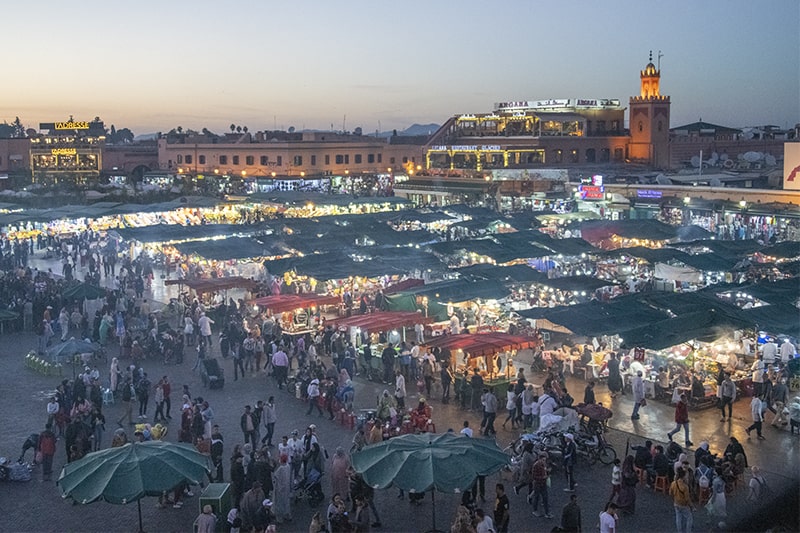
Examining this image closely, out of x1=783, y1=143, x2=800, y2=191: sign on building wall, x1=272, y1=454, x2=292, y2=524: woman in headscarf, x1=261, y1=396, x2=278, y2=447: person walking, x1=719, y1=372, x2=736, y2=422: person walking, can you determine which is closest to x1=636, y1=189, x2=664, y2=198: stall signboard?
x1=783, y1=143, x2=800, y2=191: sign on building wall

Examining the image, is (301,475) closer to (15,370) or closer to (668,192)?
(15,370)

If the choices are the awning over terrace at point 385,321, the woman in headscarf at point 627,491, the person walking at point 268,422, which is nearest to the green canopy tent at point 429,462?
the woman in headscarf at point 627,491

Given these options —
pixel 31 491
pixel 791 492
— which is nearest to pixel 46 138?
pixel 31 491

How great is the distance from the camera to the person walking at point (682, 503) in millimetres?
10141

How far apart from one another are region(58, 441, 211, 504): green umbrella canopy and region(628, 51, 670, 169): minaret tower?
2310 inches

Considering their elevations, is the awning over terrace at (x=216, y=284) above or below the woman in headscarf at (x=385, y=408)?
above

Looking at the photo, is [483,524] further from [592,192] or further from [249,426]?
[592,192]

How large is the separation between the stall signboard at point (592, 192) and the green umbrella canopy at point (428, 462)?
33.5 meters

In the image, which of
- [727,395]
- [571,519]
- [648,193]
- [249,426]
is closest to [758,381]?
[727,395]

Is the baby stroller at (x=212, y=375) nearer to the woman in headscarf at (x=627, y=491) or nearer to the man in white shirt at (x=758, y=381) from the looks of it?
the woman in headscarf at (x=627, y=491)

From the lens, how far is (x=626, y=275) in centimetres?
2773

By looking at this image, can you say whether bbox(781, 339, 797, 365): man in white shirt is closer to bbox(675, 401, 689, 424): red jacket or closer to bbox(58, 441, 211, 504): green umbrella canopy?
bbox(675, 401, 689, 424): red jacket

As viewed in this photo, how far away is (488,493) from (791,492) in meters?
4.01

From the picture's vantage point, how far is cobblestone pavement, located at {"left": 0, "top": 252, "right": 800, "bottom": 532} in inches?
428
